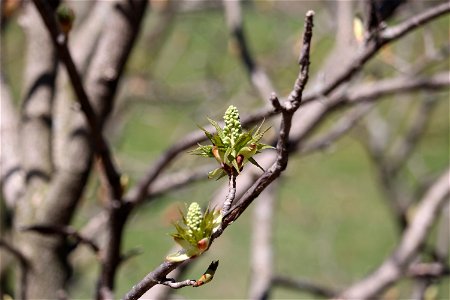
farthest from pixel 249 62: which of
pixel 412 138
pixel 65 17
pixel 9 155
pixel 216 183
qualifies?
A: pixel 216 183

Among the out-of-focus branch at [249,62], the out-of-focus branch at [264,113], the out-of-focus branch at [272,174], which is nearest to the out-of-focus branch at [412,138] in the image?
the out-of-focus branch at [249,62]

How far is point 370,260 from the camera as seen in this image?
6.81 meters

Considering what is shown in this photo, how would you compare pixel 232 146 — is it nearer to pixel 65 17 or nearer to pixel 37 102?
pixel 65 17

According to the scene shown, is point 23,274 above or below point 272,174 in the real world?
below

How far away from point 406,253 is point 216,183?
2.67 meters

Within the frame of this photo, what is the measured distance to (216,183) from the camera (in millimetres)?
4910

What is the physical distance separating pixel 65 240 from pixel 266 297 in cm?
75

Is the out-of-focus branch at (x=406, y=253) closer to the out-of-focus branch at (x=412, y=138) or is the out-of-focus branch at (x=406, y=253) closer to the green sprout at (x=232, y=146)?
the out-of-focus branch at (x=412, y=138)

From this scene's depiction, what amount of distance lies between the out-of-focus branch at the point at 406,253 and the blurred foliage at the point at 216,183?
31.2 inches

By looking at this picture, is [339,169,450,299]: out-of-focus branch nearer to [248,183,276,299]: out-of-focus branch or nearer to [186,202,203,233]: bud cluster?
[248,183,276,299]: out-of-focus branch

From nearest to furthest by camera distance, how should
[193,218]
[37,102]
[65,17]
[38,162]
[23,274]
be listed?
[193,218] < [65,17] < [23,274] < [38,162] < [37,102]

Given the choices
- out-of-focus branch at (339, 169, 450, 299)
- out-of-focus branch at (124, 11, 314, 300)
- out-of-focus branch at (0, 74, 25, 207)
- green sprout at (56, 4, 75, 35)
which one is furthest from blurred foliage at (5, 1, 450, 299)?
out-of-focus branch at (124, 11, 314, 300)

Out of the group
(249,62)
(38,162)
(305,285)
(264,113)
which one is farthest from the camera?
(305,285)

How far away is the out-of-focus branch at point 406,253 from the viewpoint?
233cm
